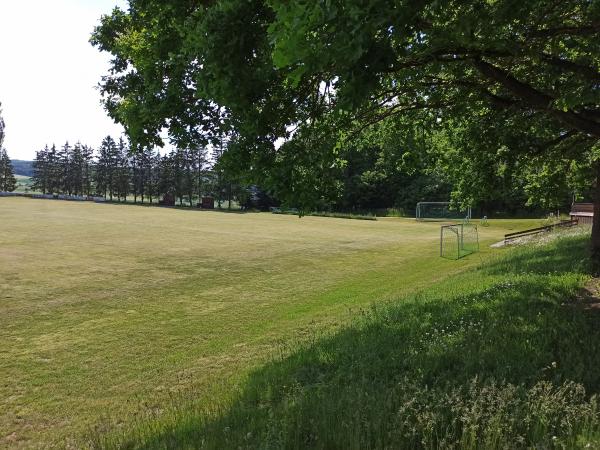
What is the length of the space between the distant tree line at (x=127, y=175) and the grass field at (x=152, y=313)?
7001 centimetres

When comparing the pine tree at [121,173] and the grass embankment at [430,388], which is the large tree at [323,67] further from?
the pine tree at [121,173]

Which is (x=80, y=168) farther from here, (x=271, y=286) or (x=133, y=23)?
(x=133, y=23)

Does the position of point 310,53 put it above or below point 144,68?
below

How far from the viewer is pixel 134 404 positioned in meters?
8.12

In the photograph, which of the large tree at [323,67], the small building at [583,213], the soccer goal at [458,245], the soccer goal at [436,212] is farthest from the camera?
the soccer goal at [436,212]

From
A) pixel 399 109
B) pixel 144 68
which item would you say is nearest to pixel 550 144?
pixel 399 109

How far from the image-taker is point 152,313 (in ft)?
48.3

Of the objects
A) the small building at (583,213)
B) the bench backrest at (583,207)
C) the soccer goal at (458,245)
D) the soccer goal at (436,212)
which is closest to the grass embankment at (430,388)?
the soccer goal at (458,245)

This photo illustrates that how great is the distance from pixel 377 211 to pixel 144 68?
8077 cm

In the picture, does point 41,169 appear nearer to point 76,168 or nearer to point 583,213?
point 76,168

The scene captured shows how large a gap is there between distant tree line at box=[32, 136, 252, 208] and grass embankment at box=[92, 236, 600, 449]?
88.6 m

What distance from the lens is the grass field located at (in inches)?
329

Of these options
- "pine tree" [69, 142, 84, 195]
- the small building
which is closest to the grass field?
the small building

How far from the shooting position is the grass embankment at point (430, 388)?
3.96m
